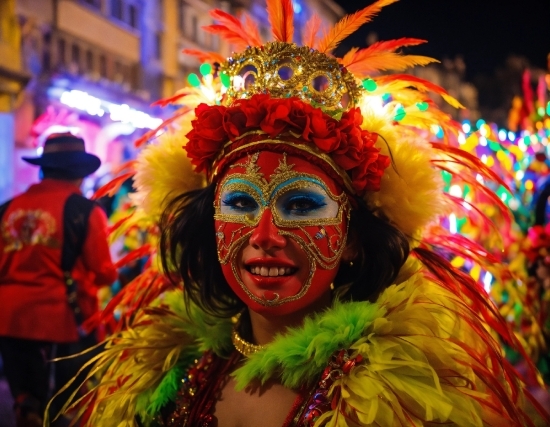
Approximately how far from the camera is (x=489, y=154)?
6.16m

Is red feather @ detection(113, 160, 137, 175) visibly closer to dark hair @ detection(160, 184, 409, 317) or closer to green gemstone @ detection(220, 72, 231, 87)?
dark hair @ detection(160, 184, 409, 317)

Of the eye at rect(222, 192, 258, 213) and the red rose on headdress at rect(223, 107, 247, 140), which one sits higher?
the red rose on headdress at rect(223, 107, 247, 140)

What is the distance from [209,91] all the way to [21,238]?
1.40 metres

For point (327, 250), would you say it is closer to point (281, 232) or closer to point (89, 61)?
point (281, 232)

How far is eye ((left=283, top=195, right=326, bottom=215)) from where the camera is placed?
1.62 m

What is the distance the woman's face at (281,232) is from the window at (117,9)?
22.4ft

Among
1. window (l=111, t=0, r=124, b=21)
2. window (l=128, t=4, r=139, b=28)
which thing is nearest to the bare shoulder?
window (l=111, t=0, r=124, b=21)

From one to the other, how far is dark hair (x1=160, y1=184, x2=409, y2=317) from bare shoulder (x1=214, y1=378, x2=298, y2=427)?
327 mm

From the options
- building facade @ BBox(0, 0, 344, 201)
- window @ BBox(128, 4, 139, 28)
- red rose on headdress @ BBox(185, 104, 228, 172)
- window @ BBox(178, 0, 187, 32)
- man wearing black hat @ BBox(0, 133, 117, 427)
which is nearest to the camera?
red rose on headdress @ BBox(185, 104, 228, 172)

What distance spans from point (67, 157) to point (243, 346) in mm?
1544

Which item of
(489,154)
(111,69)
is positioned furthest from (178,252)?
(111,69)

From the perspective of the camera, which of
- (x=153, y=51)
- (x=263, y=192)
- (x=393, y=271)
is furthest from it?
(x=153, y=51)

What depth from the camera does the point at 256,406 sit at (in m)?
1.63

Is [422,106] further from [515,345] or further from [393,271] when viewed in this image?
[515,345]
